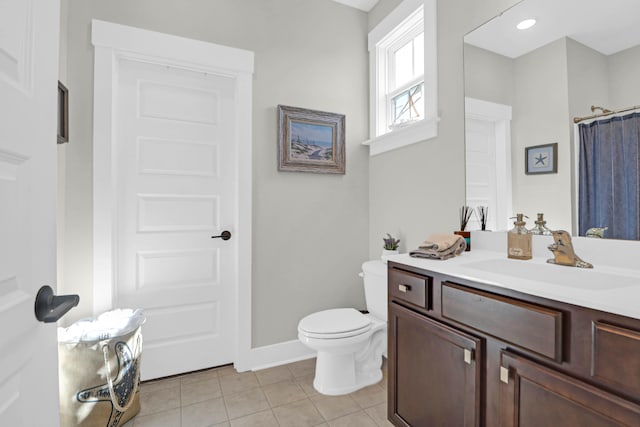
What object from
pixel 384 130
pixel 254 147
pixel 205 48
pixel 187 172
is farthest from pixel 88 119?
Result: pixel 384 130

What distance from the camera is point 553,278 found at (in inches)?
47.5

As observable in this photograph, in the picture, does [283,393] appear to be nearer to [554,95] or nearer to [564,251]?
[564,251]

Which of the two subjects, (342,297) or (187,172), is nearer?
(187,172)

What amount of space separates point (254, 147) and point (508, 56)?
165 cm

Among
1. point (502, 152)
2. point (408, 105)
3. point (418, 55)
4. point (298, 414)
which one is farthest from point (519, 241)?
point (418, 55)

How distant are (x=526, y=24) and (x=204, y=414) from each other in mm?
2661

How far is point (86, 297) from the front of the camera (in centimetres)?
187

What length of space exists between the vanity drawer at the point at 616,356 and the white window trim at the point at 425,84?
1.46m

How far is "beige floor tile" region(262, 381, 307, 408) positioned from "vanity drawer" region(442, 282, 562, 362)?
1186 mm

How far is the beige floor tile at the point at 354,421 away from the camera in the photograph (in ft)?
5.44

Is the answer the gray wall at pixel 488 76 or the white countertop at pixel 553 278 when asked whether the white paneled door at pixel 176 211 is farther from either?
the gray wall at pixel 488 76

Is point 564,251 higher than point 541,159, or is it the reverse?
point 541,159

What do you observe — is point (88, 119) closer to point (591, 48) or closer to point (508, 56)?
point (508, 56)

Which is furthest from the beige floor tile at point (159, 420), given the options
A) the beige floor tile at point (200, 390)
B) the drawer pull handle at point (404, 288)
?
the drawer pull handle at point (404, 288)
